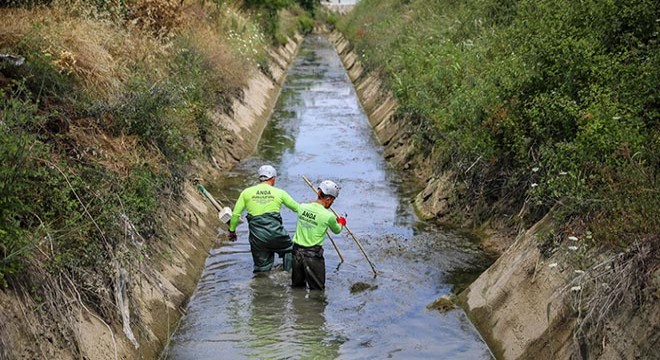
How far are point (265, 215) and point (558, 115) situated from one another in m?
4.22

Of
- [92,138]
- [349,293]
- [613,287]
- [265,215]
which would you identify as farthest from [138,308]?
[613,287]

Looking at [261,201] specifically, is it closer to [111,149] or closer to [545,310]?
[111,149]

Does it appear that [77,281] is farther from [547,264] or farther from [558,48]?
[558,48]

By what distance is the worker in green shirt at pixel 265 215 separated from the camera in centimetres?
1214

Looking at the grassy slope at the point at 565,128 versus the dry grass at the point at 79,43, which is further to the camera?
the dry grass at the point at 79,43

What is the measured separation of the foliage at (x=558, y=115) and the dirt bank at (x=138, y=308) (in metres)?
4.63

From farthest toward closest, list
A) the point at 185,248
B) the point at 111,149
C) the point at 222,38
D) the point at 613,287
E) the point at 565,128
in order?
the point at 222,38, the point at 185,248, the point at 565,128, the point at 111,149, the point at 613,287

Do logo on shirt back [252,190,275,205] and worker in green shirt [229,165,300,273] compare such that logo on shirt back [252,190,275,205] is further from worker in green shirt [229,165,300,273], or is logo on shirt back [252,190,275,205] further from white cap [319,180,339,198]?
white cap [319,180,339,198]

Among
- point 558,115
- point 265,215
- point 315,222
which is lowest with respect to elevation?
point 265,215

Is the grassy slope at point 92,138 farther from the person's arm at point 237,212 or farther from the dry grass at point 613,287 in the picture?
the dry grass at point 613,287

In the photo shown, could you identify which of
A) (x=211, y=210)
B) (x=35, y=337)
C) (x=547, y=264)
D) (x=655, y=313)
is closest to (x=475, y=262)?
(x=547, y=264)

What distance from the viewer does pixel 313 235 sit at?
37.9ft

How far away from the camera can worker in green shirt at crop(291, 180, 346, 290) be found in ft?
37.9

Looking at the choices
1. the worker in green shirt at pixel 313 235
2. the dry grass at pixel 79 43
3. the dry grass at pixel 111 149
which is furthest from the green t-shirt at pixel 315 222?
the dry grass at pixel 79 43
